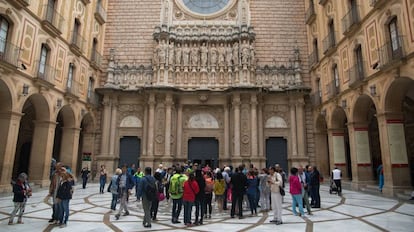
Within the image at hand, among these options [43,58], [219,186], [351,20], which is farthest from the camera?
[43,58]

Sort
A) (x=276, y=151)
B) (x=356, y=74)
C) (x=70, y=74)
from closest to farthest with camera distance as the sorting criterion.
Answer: (x=356, y=74) → (x=70, y=74) → (x=276, y=151)

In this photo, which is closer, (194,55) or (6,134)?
(6,134)

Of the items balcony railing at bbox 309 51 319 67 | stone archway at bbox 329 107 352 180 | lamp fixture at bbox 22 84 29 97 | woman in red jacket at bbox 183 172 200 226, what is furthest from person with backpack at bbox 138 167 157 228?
balcony railing at bbox 309 51 319 67

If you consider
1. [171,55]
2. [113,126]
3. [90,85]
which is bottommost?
[113,126]

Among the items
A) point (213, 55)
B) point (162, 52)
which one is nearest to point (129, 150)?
point (162, 52)

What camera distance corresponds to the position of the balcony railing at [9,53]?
12330 millimetres

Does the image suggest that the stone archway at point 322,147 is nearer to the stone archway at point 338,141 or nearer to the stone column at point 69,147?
the stone archway at point 338,141

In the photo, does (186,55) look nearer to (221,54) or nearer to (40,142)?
(221,54)

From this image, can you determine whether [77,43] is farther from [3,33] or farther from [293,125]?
[293,125]

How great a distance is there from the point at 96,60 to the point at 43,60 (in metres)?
6.14

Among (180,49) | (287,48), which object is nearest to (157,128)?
(180,49)

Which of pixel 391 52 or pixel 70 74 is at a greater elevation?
pixel 70 74

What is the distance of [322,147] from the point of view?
2092cm

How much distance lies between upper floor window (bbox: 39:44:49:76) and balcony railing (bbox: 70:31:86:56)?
211cm
